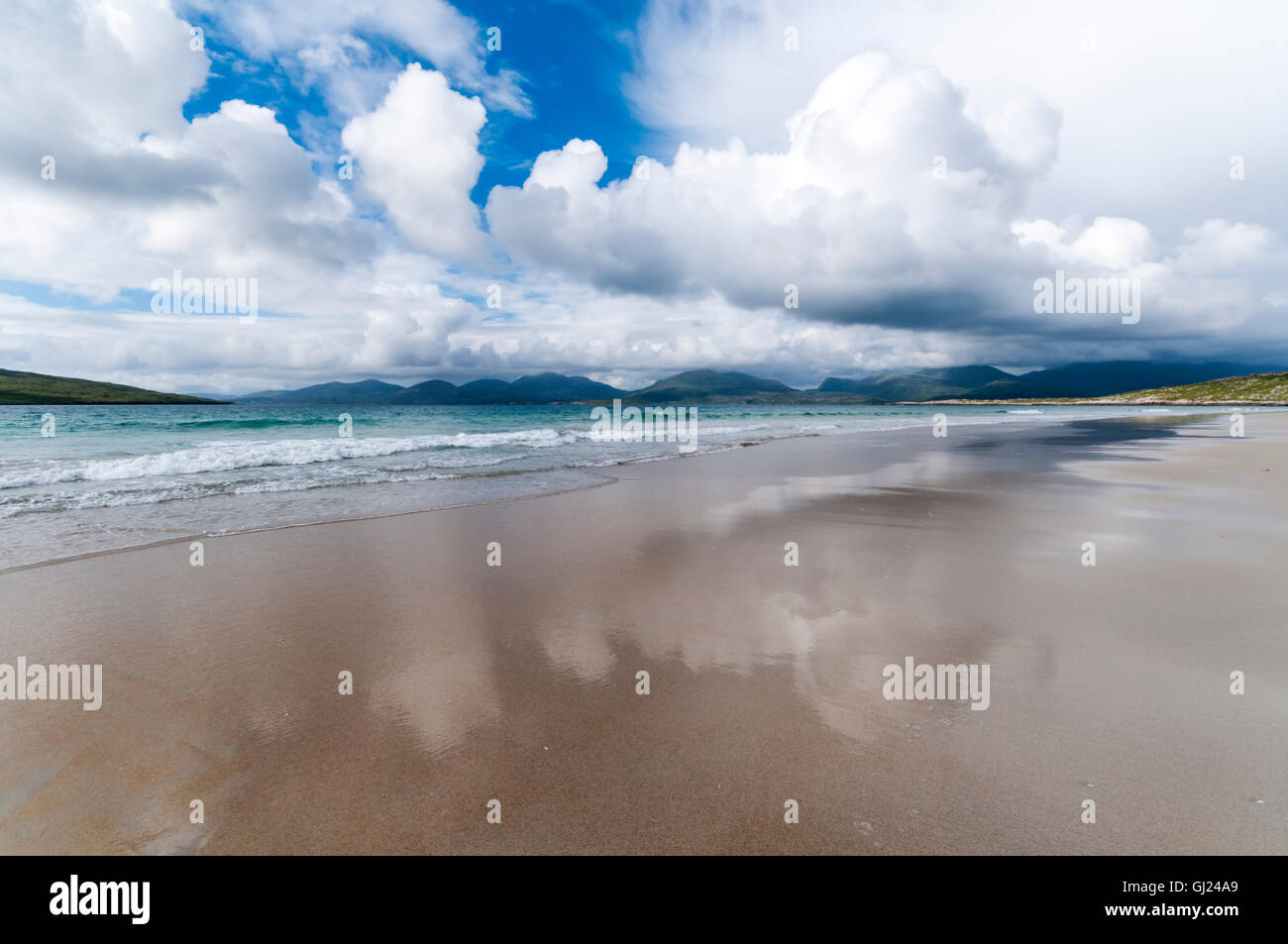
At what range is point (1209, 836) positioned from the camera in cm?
299

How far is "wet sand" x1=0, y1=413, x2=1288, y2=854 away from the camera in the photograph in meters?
3.12

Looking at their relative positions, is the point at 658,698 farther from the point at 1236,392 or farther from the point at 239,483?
the point at 1236,392

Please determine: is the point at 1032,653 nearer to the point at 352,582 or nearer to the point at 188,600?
the point at 352,582

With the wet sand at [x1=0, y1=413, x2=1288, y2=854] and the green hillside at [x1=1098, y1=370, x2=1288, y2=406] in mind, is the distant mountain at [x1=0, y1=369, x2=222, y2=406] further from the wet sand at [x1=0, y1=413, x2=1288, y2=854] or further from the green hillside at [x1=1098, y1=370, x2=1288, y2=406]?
the green hillside at [x1=1098, y1=370, x2=1288, y2=406]

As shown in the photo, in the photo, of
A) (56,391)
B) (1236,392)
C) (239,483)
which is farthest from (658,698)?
(56,391)

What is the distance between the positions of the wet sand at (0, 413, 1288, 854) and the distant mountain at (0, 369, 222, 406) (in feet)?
461

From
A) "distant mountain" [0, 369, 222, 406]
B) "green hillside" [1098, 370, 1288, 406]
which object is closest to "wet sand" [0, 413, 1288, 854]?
"green hillside" [1098, 370, 1288, 406]

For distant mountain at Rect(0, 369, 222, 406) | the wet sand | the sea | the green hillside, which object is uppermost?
distant mountain at Rect(0, 369, 222, 406)

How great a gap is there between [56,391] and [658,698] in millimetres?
188436

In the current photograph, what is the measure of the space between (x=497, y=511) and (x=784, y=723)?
9.48 m

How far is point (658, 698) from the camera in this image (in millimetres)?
4465

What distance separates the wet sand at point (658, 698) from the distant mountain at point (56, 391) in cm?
14062
